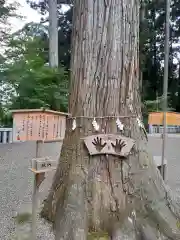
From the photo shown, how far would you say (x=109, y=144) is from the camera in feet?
6.94

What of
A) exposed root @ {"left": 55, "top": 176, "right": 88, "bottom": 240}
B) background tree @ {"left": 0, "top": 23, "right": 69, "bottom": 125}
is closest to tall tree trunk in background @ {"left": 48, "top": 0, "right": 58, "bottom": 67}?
background tree @ {"left": 0, "top": 23, "right": 69, "bottom": 125}

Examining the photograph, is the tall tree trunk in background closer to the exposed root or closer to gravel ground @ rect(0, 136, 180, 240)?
gravel ground @ rect(0, 136, 180, 240)

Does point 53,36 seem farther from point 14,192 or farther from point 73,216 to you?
point 73,216

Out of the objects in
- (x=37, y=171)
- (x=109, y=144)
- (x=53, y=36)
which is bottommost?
(x=37, y=171)

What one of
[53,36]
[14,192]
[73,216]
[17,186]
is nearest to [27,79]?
[53,36]

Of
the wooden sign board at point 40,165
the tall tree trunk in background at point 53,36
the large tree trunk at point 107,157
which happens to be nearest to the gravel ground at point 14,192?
the large tree trunk at point 107,157

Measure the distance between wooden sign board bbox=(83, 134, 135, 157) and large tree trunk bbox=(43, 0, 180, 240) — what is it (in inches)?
2.0

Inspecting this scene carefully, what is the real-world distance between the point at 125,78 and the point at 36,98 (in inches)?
285

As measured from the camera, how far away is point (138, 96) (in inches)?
91.4

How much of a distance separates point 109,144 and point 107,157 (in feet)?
0.33

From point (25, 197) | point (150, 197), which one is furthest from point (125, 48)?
point (25, 197)

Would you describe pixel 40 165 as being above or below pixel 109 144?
below

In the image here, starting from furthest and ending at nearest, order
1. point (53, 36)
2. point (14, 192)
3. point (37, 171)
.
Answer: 1. point (53, 36)
2. point (14, 192)
3. point (37, 171)

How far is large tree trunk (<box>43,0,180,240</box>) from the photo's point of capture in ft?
6.78
